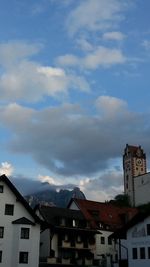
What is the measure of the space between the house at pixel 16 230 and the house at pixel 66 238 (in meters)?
11.5

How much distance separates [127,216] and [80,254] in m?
19.9

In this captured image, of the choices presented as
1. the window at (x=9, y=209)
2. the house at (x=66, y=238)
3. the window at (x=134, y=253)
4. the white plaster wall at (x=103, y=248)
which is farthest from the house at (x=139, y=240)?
the white plaster wall at (x=103, y=248)

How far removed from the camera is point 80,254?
81438 mm

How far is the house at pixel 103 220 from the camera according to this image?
85.9m

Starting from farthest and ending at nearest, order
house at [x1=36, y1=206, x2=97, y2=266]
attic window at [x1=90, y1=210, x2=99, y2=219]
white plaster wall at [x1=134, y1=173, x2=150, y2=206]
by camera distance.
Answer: white plaster wall at [x1=134, y1=173, x2=150, y2=206]
attic window at [x1=90, y1=210, x2=99, y2=219]
house at [x1=36, y1=206, x2=97, y2=266]

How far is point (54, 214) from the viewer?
82750mm

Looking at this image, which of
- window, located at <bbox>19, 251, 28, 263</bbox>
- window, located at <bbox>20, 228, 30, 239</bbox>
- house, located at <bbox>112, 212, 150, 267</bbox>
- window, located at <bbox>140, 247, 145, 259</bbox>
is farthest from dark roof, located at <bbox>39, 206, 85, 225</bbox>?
window, located at <bbox>140, 247, 145, 259</bbox>

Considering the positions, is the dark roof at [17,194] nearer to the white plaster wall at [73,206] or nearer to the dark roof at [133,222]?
the dark roof at [133,222]

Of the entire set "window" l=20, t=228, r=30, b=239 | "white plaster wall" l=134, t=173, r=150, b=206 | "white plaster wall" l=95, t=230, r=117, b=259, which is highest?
"white plaster wall" l=134, t=173, r=150, b=206

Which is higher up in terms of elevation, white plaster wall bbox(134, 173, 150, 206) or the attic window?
white plaster wall bbox(134, 173, 150, 206)

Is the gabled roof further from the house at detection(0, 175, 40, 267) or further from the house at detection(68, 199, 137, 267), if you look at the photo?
the house at detection(0, 175, 40, 267)

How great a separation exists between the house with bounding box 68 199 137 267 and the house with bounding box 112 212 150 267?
19665 millimetres

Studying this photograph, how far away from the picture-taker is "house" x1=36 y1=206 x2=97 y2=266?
78.6 metres

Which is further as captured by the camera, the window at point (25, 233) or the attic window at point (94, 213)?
the attic window at point (94, 213)
